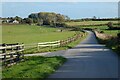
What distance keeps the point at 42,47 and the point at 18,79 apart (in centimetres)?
2753

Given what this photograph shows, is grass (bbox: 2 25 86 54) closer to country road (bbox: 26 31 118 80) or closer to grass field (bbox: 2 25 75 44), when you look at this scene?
grass field (bbox: 2 25 75 44)

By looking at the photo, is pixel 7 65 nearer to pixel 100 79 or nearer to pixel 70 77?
pixel 70 77

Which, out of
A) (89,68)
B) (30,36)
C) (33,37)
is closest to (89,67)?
(89,68)

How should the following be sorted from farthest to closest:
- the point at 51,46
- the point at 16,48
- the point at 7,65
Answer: the point at 51,46 < the point at 16,48 < the point at 7,65

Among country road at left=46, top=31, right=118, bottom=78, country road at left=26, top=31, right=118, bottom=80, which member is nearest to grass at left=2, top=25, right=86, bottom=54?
country road at left=26, top=31, right=118, bottom=80

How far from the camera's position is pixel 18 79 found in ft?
39.4

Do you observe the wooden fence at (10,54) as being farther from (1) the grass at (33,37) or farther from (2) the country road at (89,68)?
(1) the grass at (33,37)

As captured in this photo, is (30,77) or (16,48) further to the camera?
(16,48)

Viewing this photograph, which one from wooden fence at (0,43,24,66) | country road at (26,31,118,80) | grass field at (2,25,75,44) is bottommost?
grass field at (2,25,75,44)

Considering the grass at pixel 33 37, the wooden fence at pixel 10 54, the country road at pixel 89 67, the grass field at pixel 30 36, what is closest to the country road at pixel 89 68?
the country road at pixel 89 67

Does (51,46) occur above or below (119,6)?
below

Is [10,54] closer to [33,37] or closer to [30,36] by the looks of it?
[33,37]

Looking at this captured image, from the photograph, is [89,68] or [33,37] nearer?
[89,68]

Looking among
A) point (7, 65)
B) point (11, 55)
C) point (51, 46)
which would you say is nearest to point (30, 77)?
point (7, 65)
